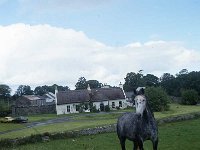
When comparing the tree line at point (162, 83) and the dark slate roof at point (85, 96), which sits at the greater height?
the tree line at point (162, 83)

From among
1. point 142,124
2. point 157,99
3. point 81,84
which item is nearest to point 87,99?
point 157,99

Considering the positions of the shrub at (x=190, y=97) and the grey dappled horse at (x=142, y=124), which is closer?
the grey dappled horse at (x=142, y=124)

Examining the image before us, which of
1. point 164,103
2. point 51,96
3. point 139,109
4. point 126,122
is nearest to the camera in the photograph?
point 139,109

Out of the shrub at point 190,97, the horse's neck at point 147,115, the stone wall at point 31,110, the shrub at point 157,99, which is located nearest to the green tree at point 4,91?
the stone wall at point 31,110

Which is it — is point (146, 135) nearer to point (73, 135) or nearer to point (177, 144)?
point (177, 144)

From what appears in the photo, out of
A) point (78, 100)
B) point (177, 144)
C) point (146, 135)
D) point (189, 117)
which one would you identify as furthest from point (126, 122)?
point (78, 100)

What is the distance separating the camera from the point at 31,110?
8412cm

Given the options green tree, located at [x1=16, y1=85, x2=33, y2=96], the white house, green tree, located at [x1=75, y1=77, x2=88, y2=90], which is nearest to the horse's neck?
the white house

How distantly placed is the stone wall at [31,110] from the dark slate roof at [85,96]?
349 centimetres

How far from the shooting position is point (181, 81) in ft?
391

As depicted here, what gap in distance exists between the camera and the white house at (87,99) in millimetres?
84162

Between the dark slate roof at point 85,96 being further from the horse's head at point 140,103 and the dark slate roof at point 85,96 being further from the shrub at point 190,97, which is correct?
the horse's head at point 140,103

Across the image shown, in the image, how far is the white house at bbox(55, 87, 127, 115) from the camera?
84.2 m

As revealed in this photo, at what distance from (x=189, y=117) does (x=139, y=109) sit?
138 ft
